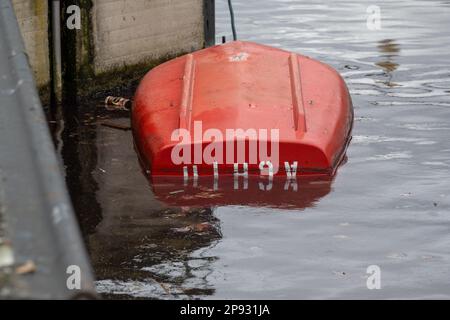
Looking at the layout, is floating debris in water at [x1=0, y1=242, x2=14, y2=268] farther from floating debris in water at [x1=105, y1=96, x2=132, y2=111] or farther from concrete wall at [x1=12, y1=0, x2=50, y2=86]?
floating debris in water at [x1=105, y1=96, x2=132, y2=111]

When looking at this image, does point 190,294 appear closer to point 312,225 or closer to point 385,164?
point 312,225

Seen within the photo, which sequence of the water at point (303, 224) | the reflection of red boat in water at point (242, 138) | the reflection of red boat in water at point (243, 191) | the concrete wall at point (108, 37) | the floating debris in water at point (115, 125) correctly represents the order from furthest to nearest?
the concrete wall at point (108, 37) < the floating debris in water at point (115, 125) < the reflection of red boat in water at point (242, 138) < the reflection of red boat in water at point (243, 191) < the water at point (303, 224)

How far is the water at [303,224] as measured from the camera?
6617mm

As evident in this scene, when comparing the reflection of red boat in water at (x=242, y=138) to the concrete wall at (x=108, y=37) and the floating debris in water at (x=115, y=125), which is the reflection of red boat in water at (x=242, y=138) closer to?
the floating debris in water at (x=115, y=125)

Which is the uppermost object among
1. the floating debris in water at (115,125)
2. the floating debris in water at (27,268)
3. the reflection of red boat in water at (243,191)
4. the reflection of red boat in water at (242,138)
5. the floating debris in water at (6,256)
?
the floating debris in water at (27,268)

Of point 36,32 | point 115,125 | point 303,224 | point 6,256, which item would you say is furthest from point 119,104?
point 6,256

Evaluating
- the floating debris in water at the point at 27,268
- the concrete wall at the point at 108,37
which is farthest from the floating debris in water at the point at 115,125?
the floating debris in water at the point at 27,268

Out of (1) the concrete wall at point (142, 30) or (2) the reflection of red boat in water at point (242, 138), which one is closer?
(2) the reflection of red boat in water at point (242, 138)

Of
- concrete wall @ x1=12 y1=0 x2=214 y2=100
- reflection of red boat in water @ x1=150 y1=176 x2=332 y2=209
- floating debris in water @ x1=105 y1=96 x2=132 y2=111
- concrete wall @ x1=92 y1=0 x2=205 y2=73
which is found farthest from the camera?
concrete wall @ x1=92 y1=0 x2=205 y2=73

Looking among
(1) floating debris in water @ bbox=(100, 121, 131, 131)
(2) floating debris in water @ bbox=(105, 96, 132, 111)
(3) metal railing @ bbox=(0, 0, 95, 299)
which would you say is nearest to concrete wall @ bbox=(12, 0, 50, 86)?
(2) floating debris in water @ bbox=(105, 96, 132, 111)

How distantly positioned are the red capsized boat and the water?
0.37 meters

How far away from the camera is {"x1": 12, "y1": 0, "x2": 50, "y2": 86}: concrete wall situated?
1142cm

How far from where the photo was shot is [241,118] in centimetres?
898

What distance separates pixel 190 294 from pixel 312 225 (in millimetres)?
1790
